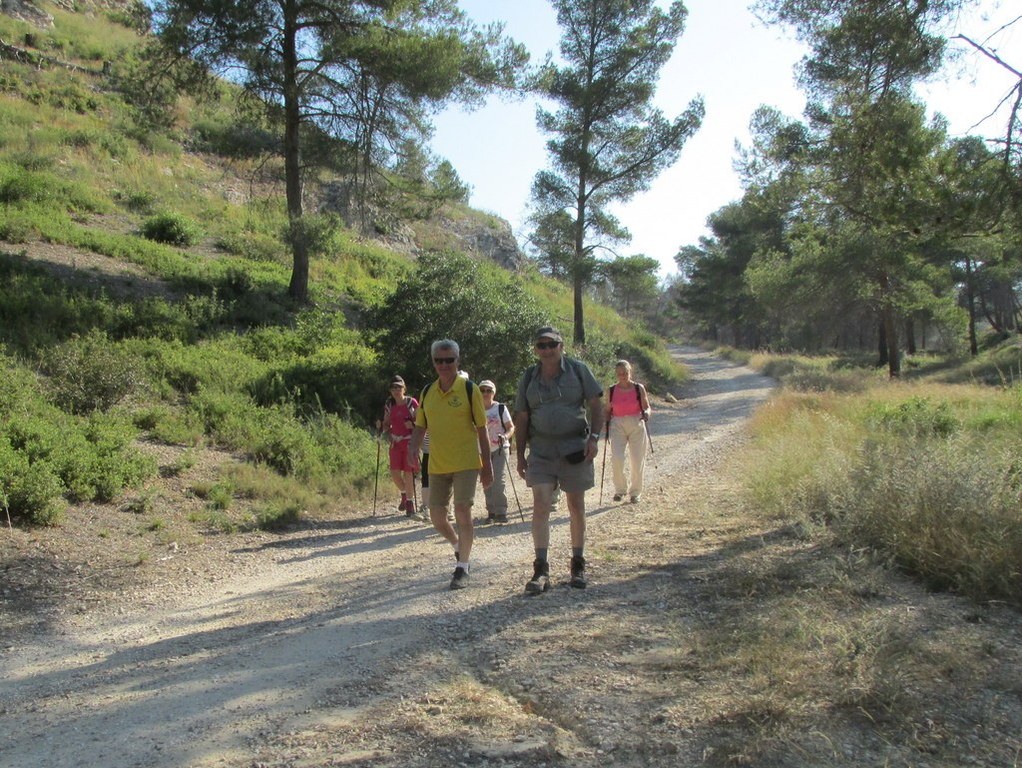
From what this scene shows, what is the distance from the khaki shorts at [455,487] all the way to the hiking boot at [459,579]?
0.50m

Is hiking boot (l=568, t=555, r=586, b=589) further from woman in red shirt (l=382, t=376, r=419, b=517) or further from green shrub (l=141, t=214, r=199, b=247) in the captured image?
green shrub (l=141, t=214, r=199, b=247)

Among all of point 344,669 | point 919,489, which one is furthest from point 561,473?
point 919,489

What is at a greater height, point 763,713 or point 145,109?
point 145,109

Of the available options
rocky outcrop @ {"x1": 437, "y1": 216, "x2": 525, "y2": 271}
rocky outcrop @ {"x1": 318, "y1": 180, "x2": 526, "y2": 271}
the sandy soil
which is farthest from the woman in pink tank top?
rocky outcrop @ {"x1": 437, "y1": 216, "x2": 525, "y2": 271}

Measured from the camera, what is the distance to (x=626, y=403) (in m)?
9.76

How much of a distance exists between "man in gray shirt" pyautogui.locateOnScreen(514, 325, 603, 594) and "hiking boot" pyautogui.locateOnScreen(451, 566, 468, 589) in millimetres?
571

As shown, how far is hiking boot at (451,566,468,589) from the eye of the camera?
5.90 meters

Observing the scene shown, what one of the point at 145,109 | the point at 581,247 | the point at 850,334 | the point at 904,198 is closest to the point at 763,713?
the point at 904,198

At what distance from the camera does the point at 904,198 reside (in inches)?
320

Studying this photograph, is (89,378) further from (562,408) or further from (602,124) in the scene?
(602,124)

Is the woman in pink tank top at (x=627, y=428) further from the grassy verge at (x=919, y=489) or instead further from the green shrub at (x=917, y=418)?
the green shrub at (x=917, y=418)

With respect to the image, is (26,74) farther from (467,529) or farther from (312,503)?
(467,529)

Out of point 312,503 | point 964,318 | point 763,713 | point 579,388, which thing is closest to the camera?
point 763,713

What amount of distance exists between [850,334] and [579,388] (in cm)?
6792
